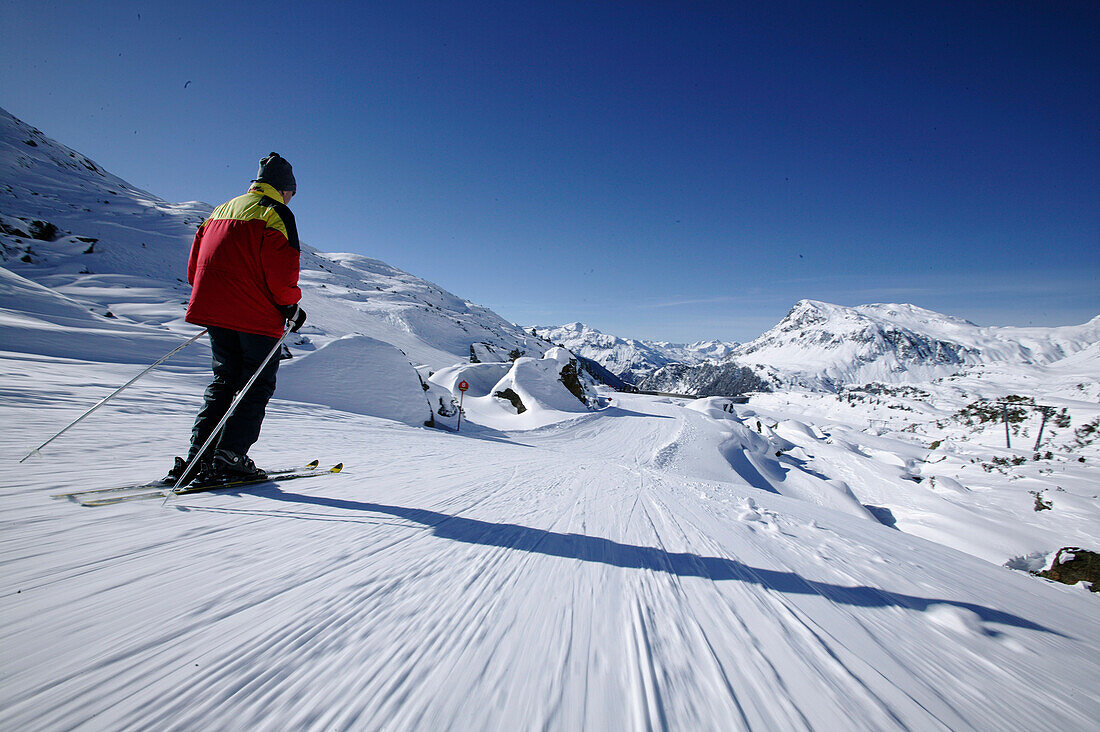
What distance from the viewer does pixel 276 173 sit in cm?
300

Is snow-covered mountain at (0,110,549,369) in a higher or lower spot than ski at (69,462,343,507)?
higher

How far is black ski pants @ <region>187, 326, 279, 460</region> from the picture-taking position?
9.18ft

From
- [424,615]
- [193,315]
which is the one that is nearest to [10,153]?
[193,315]

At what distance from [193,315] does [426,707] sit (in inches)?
120

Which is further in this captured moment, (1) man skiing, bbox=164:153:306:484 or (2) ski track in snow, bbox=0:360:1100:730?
(1) man skiing, bbox=164:153:306:484

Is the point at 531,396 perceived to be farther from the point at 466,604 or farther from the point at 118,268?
the point at 118,268

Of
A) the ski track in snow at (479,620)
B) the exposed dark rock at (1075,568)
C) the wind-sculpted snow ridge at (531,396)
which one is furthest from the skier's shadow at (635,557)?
the wind-sculpted snow ridge at (531,396)

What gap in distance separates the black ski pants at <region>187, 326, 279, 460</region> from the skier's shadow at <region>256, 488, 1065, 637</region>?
1.71 feet

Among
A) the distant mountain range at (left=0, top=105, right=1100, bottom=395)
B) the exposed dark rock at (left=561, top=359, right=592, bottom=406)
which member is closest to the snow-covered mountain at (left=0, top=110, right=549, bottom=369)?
the distant mountain range at (left=0, top=105, right=1100, bottom=395)

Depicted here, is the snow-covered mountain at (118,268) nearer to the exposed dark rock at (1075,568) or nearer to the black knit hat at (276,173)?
the black knit hat at (276,173)

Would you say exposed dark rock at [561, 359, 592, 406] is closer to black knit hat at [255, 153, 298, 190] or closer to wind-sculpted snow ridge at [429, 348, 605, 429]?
wind-sculpted snow ridge at [429, 348, 605, 429]

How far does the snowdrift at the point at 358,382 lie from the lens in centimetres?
892

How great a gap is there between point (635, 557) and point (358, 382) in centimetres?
974

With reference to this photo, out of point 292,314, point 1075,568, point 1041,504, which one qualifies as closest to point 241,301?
point 292,314
